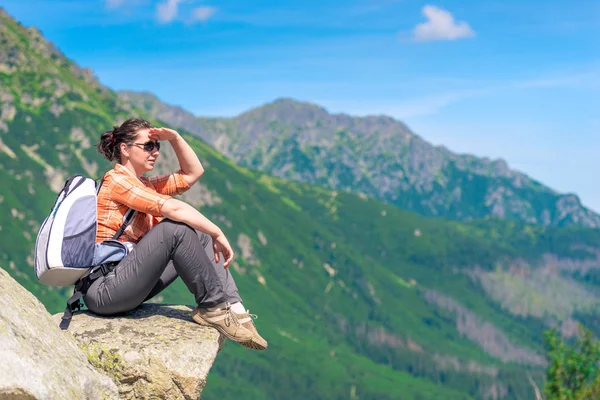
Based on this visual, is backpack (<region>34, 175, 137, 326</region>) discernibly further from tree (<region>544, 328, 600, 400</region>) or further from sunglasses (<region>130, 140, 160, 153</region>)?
tree (<region>544, 328, 600, 400</region>)

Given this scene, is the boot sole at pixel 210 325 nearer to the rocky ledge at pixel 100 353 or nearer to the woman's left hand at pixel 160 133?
the rocky ledge at pixel 100 353

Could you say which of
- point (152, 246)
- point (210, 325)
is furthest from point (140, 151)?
point (210, 325)

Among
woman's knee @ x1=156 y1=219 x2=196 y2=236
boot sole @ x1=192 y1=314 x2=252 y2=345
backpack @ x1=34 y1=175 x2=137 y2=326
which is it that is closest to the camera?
backpack @ x1=34 y1=175 x2=137 y2=326

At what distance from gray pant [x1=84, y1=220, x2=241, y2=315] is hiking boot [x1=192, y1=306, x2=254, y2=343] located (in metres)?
0.28

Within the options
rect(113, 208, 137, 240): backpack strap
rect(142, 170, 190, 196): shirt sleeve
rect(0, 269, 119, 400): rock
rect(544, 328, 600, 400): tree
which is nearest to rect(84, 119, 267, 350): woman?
rect(113, 208, 137, 240): backpack strap

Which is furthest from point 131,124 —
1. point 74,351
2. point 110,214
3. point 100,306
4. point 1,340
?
point 1,340

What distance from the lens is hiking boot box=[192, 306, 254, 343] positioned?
17859 mm

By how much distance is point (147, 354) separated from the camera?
16188mm

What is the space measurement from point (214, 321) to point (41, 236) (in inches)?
195

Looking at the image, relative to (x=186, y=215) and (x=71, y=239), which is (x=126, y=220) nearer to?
(x=71, y=239)

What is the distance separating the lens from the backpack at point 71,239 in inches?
619

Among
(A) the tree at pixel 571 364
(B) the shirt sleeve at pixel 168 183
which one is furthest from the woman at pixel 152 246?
(A) the tree at pixel 571 364

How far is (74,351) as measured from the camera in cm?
1496

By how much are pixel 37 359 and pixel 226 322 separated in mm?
6006
